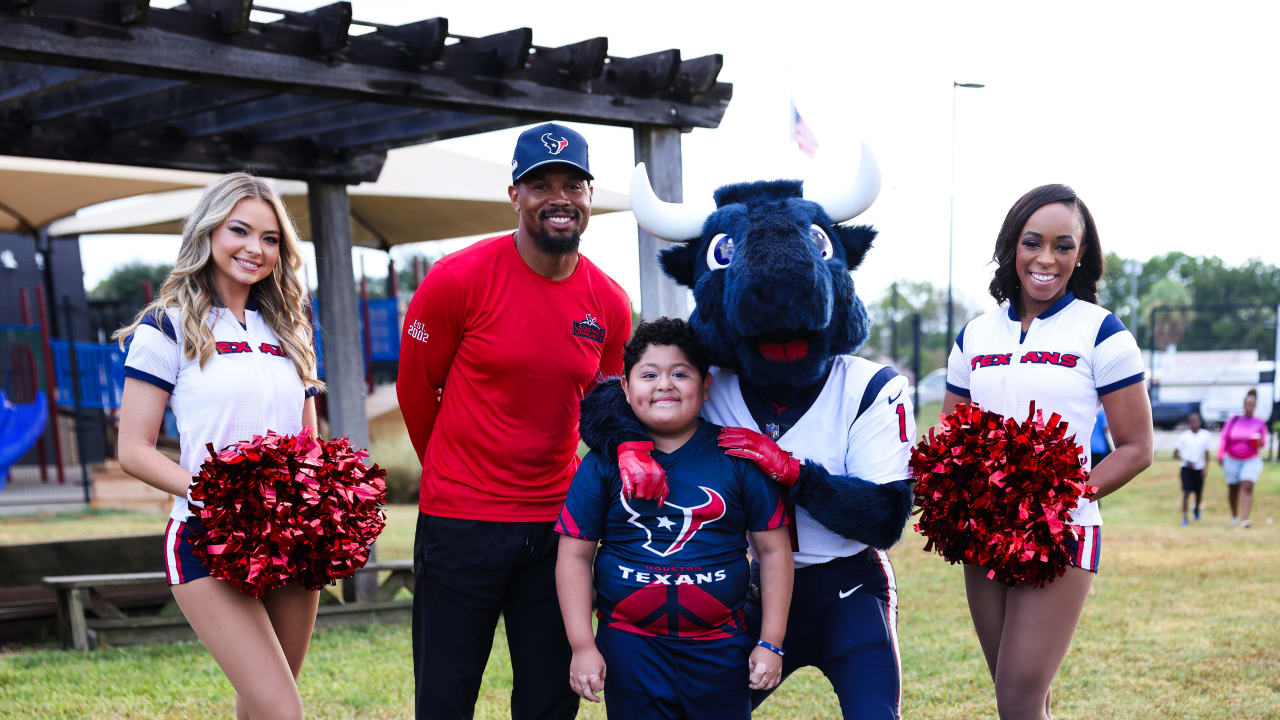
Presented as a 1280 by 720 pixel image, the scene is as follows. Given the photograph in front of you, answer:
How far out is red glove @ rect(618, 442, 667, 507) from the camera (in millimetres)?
2471

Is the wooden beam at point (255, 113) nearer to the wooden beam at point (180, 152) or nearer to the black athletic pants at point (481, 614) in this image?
the wooden beam at point (180, 152)

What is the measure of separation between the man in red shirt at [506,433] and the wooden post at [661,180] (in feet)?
7.26

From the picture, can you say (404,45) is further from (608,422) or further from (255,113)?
(608,422)

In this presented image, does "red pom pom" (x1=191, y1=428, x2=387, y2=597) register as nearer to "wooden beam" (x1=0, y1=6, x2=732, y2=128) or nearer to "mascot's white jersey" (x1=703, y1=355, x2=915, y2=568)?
"mascot's white jersey" (x1=703, y1=355, x2=915, y2=568)

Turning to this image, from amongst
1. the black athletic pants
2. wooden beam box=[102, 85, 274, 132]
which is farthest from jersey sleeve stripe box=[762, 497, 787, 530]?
wooden beam box=[102, 85, 274, 132]

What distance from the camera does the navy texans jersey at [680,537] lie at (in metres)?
2.51

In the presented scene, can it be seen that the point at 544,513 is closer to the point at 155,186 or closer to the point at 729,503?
the point at 729,503

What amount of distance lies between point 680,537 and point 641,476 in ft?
0.67

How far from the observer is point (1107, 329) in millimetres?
2875

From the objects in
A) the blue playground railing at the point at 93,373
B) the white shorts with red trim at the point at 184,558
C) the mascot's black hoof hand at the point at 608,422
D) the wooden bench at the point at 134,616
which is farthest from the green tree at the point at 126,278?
the mascot's black hoof hand at the point at 608,422

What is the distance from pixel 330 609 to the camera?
6.38 meters

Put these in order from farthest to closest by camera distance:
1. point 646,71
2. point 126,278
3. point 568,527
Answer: point 126,278 → point 646,71 → point 568,527

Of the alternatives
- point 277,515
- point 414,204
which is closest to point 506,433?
point 277,515

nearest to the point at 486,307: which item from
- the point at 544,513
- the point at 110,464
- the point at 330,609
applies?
the point at 544,513
